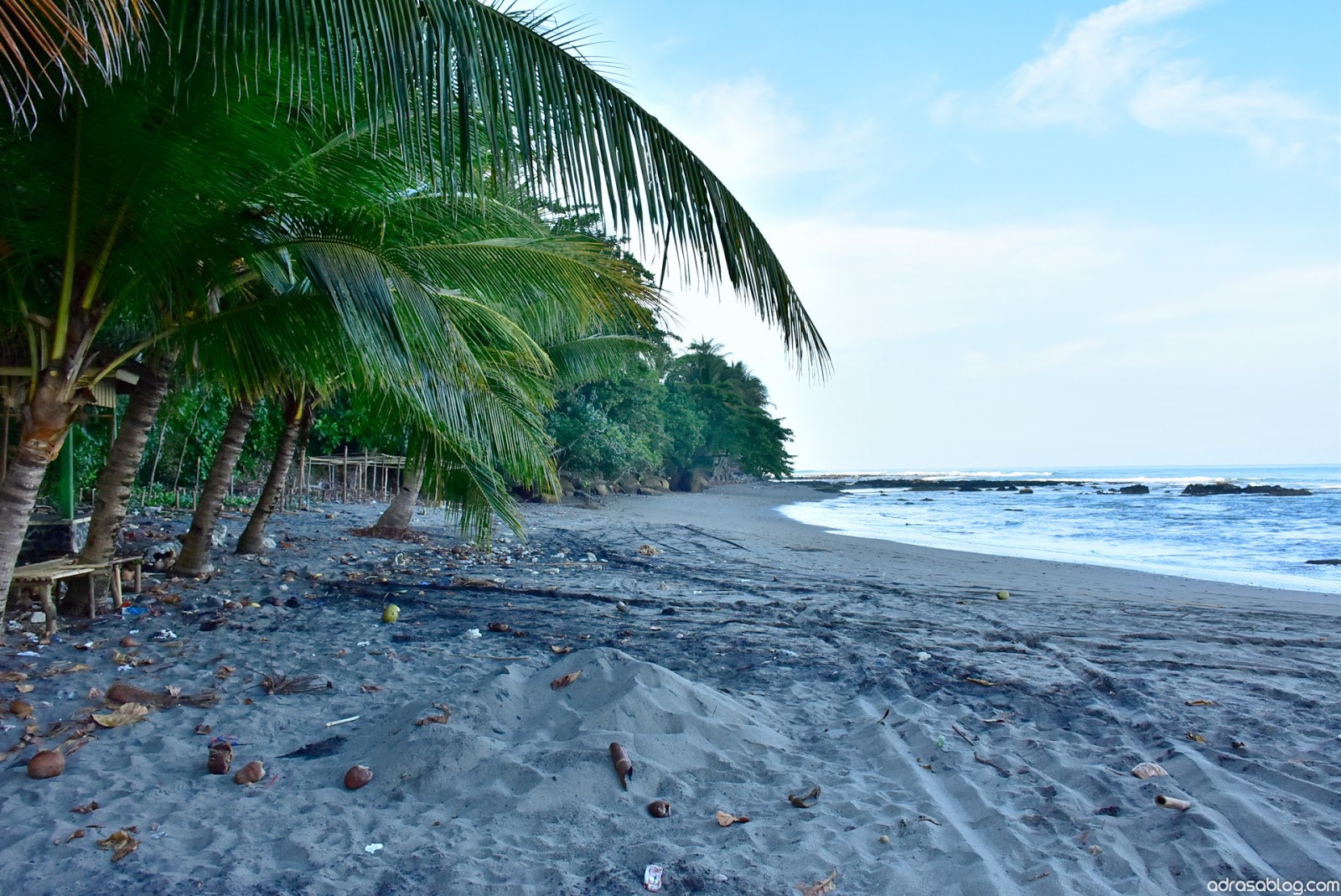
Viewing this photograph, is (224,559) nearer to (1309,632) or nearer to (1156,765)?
(1156,765)

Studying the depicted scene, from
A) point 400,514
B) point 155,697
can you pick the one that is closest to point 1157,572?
point 400,514

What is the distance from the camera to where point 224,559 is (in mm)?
8242

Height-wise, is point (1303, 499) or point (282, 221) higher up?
point (282, 221)

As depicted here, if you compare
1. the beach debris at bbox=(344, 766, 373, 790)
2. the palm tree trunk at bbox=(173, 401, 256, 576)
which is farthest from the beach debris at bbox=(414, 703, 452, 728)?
the palm tree trunk at bbox=(173, 401, 256, 576)

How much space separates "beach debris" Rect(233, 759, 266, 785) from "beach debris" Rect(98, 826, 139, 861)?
44 cm

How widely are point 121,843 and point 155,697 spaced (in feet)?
5.36

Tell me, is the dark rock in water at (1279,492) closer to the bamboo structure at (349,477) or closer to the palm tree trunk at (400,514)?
the bamboo structure at (349,477)

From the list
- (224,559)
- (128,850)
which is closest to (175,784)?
(128,850)

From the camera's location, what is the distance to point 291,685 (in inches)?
171

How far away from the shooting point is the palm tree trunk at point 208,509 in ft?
23.7

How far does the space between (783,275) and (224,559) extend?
7.48 meters

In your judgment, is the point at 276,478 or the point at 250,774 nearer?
the point at 250,774

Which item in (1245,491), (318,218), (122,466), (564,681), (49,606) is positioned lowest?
(564,681)

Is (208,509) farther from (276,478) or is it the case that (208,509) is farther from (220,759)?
(220,759)
